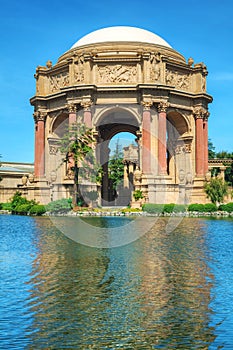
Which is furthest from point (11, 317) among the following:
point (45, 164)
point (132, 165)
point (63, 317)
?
point (132, 165)

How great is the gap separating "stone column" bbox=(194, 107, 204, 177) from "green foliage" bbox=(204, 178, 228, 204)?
20.9ft

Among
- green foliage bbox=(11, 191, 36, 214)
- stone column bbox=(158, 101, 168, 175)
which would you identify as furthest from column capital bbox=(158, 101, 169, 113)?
green foliage bbox=(11, 191, 36, 214)

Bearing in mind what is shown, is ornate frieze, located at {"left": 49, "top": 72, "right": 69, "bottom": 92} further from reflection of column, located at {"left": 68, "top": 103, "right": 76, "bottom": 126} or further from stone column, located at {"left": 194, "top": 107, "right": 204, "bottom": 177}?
stone column, located at {"left": 194, "top": 107, "right": 204, "bottom": 177}

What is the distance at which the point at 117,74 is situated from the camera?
46.9 meters

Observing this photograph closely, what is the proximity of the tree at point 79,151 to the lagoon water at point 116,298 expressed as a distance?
25.5 m

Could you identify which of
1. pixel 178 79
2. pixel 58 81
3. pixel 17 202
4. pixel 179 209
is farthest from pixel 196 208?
pixel 58 81

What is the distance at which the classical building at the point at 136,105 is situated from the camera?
4600 cm

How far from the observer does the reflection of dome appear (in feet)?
162

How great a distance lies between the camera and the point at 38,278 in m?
10.9

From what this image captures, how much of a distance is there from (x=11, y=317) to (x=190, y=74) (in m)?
46.1

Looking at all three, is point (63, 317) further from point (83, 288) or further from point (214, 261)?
point (214, 261)

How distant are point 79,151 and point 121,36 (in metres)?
14.8

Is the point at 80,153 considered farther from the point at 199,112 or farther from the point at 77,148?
the point at 199,112

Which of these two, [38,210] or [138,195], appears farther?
[138,195]
